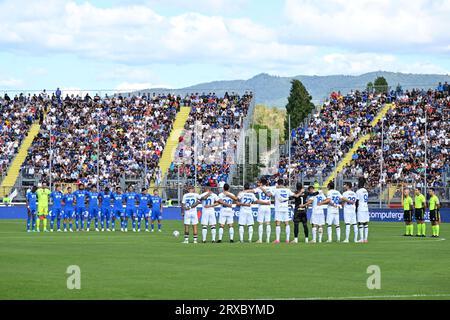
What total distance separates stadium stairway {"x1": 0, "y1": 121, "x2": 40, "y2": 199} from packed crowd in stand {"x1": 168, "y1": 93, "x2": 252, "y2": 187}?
11.0 metres

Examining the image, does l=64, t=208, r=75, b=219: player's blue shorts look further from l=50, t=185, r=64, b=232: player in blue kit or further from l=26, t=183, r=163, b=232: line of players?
l=50, t=185, r=64, b=232: player in blue kit

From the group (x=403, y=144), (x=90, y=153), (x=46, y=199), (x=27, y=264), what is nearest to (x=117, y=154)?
(x=90, y=153)

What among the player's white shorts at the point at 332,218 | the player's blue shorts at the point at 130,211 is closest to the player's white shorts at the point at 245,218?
the player's white shorts at the point at 332,218

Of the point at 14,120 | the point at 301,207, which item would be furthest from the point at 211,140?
the point at 301,207

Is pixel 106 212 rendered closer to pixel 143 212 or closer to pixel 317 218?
pixel 143 212

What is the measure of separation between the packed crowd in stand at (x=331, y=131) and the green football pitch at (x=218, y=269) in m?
30.6

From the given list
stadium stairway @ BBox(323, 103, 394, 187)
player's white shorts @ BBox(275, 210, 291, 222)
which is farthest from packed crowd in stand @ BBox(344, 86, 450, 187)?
player's white shorts @ BBox(275, 210, 291, 222)

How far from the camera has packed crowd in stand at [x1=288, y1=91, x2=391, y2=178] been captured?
232 feet

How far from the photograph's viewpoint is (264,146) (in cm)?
7088

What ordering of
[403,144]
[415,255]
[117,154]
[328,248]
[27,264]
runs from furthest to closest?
[117,154] → [403,144] → [328,248] → [415,255] → [27,264]

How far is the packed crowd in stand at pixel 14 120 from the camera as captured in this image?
77.3 meters

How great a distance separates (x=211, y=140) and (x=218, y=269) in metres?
46.7

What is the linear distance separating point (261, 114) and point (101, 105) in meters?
106
